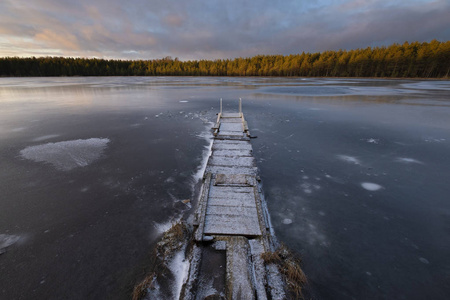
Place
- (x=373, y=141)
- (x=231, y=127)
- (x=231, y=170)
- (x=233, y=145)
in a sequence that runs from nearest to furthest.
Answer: (x=231, y=170), (x=233, y=145), (x=373, y=141), (x=231, y=127)

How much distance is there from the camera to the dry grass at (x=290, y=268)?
283 centimetres

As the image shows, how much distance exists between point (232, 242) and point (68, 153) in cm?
696

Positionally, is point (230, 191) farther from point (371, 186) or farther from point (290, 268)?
point (371, 186)

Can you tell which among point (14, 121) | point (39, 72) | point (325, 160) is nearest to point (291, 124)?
point (325, 160)

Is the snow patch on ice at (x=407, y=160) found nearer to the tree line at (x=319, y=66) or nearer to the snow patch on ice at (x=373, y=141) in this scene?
the snow patch on ice at (x=373, y=141)

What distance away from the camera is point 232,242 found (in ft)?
11.3

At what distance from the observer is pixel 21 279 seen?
9.63 ft

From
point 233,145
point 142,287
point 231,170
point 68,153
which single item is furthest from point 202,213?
point 68,153

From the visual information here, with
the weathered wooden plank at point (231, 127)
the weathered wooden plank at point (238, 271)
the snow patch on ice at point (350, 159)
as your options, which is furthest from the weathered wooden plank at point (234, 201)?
the weathered wooden plank at point (231, 127)

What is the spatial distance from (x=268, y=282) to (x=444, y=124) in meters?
14.0

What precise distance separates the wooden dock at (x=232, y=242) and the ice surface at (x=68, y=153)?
4.21m

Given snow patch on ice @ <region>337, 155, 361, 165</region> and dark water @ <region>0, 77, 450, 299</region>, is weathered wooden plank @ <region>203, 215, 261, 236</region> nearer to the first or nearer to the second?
dark water @ <region>0, 77, 450, 299</region>

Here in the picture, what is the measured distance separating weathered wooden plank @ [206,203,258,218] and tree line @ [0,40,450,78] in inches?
3972

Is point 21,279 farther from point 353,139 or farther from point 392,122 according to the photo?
point 392,122
